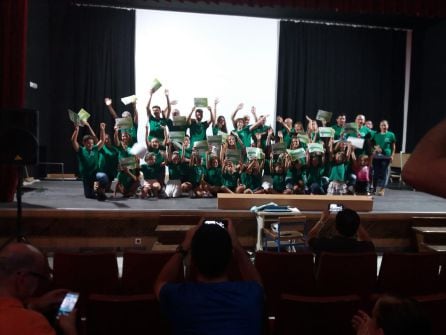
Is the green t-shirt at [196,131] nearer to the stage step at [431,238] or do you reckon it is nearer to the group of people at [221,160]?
the group of people at [221,160]

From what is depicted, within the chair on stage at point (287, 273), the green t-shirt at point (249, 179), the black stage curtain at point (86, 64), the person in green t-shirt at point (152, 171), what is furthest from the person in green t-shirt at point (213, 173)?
the chair on stage at point (287, 273)

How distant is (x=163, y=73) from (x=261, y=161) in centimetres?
371

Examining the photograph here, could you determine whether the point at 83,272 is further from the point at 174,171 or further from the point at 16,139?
the point at 174,171

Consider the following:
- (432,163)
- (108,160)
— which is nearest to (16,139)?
(108,160)

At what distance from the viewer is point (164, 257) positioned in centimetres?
280

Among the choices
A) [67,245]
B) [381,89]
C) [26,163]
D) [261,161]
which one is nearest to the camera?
[26,163]

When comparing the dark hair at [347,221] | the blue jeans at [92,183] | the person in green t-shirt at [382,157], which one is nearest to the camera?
the dark hair at [347,221]

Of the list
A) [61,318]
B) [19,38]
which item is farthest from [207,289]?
[19,38]

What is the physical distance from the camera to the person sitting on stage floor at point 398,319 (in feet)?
4.86

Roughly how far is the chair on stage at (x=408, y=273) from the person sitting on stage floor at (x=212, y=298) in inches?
61.8

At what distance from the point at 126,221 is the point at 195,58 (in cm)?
565

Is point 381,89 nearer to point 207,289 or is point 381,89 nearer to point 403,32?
point 403,32

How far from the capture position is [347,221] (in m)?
3.12

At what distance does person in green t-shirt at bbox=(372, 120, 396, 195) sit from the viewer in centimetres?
845
